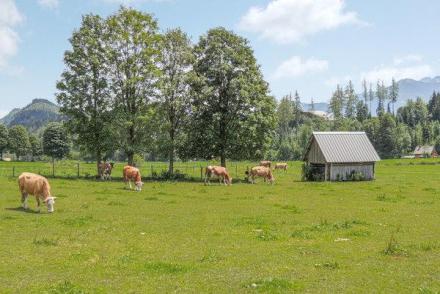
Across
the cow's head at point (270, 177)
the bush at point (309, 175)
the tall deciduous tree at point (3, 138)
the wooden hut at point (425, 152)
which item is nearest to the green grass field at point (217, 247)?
the cow's head at point (270, 177)

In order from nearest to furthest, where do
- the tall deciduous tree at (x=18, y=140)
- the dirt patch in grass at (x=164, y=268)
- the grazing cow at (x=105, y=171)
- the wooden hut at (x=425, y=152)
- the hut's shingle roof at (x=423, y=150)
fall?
the dirt patch in grass at (x=164, y=268) → the grazing cow at (x=105, y=171) → the tall deciduous tree at (x=18, y=140) → the wooden hut at (x=425, y=152) → the hut's shingle roof at (x=423, y=150)

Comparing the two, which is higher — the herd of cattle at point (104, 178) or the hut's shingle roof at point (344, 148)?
the hut's shingle roof at point (344, 148)

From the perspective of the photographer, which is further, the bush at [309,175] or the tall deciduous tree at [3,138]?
the tall deciduous tree at [3,138]

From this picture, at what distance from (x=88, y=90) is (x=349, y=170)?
110 feet

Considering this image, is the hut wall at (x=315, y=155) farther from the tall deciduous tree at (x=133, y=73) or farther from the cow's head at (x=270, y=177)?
the tall deciduous tree at (x=133, y=73)

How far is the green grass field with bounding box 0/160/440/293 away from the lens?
12.2m

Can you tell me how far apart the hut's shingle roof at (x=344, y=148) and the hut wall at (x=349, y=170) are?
83 cm

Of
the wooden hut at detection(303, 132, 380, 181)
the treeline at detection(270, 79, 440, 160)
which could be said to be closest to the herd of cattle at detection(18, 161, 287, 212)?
the wooden hut at detection(303, 132, 380, 181)

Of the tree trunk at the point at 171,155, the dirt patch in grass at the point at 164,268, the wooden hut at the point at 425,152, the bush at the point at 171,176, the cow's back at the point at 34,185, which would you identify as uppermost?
the wooden hut at the point at 425,152

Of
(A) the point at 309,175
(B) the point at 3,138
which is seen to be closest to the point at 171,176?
(A) the point at 309,175

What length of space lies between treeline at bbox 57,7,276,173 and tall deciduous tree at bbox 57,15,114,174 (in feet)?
0.36

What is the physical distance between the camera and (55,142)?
130125 mm

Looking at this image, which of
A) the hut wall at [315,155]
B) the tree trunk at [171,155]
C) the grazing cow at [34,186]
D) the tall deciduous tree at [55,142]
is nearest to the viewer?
the grazing cow at [34,186]

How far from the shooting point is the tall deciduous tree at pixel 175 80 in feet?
181
